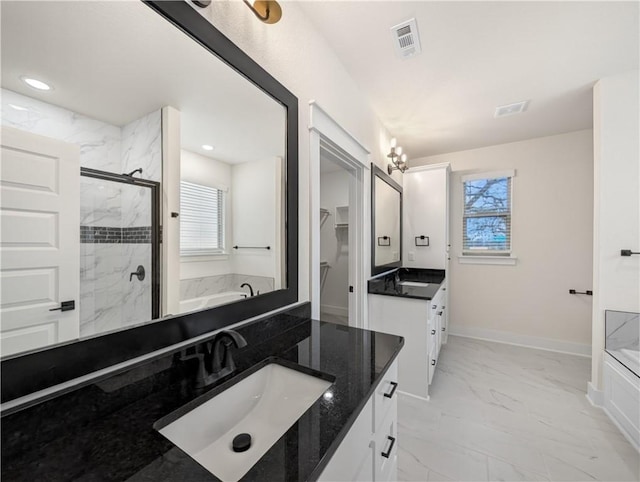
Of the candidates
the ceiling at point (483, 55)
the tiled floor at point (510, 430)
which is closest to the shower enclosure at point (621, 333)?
the tiled floor at point (510, 430)

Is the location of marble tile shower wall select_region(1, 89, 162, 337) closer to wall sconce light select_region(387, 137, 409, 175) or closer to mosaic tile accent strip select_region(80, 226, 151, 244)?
mosaic tile accent strip select_region(80, 226, 151, 244)

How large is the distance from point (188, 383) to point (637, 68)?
3510mm

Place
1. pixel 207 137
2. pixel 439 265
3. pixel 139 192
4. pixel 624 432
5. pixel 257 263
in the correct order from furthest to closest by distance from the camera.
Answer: pixel 439 265
pixel 624 432
pixel 257 263
pixel 207 137
pixel 139 192

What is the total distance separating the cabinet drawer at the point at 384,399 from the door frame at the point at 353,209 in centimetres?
60

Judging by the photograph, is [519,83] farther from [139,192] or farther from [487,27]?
[139,192]

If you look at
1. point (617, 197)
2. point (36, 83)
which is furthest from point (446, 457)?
point (36, 83)

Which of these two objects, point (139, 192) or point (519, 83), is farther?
point (519, 83)

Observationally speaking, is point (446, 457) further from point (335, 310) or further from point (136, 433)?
point (335, 310)

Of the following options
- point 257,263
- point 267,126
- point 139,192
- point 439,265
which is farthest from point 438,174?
point 139,192

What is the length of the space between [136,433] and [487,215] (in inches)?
160

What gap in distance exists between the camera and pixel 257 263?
1.17m

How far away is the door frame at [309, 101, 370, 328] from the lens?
60.6 inches

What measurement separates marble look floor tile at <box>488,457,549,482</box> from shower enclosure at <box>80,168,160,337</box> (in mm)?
1999

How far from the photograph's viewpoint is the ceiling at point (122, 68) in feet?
1.84
